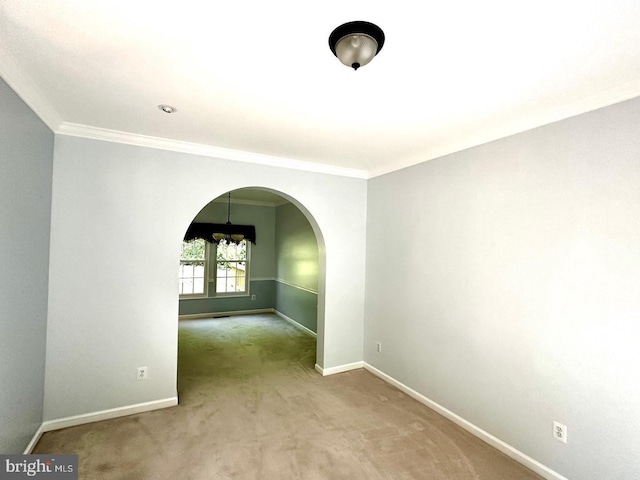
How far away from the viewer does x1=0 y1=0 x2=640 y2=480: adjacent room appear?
4.95 feet

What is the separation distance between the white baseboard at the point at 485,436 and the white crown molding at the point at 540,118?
245cm

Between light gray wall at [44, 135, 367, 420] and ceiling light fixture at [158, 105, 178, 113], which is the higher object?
ceiling light fixture at [158, 105, 178, 113]

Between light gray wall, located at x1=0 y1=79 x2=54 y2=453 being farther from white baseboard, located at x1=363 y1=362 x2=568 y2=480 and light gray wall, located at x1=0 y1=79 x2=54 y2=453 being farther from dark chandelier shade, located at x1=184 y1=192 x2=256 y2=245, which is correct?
dark chandelier shade, located at x1=184 y1=192 x2=256 y2=245

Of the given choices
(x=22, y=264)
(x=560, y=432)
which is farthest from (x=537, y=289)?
(x=22, y=264)

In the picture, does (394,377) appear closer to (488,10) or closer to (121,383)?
(121,383)

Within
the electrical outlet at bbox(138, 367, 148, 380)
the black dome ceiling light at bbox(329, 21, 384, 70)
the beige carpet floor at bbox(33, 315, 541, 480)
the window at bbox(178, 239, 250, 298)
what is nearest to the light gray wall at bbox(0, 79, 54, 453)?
the beige carpet floor at bbox(33, 315, 541, 480)

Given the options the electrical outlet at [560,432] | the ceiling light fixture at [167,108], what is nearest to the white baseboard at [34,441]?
the ceiling light fixture at [167,108]

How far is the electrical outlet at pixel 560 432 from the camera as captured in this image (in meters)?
2.11

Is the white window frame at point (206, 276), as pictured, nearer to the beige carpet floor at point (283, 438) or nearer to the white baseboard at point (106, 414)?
the beige carpet floor at point (283, 438)

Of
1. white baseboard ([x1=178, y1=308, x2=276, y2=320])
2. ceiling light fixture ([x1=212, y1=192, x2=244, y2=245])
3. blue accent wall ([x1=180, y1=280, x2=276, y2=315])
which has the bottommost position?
white baseboard ([x1=178, y1=308, x2=276, y2=320])

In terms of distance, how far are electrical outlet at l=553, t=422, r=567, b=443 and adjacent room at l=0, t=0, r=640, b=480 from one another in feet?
0.05

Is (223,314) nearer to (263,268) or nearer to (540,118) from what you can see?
(263,268)

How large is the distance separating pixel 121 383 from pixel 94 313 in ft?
2.28

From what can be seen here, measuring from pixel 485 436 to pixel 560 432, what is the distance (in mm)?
626
